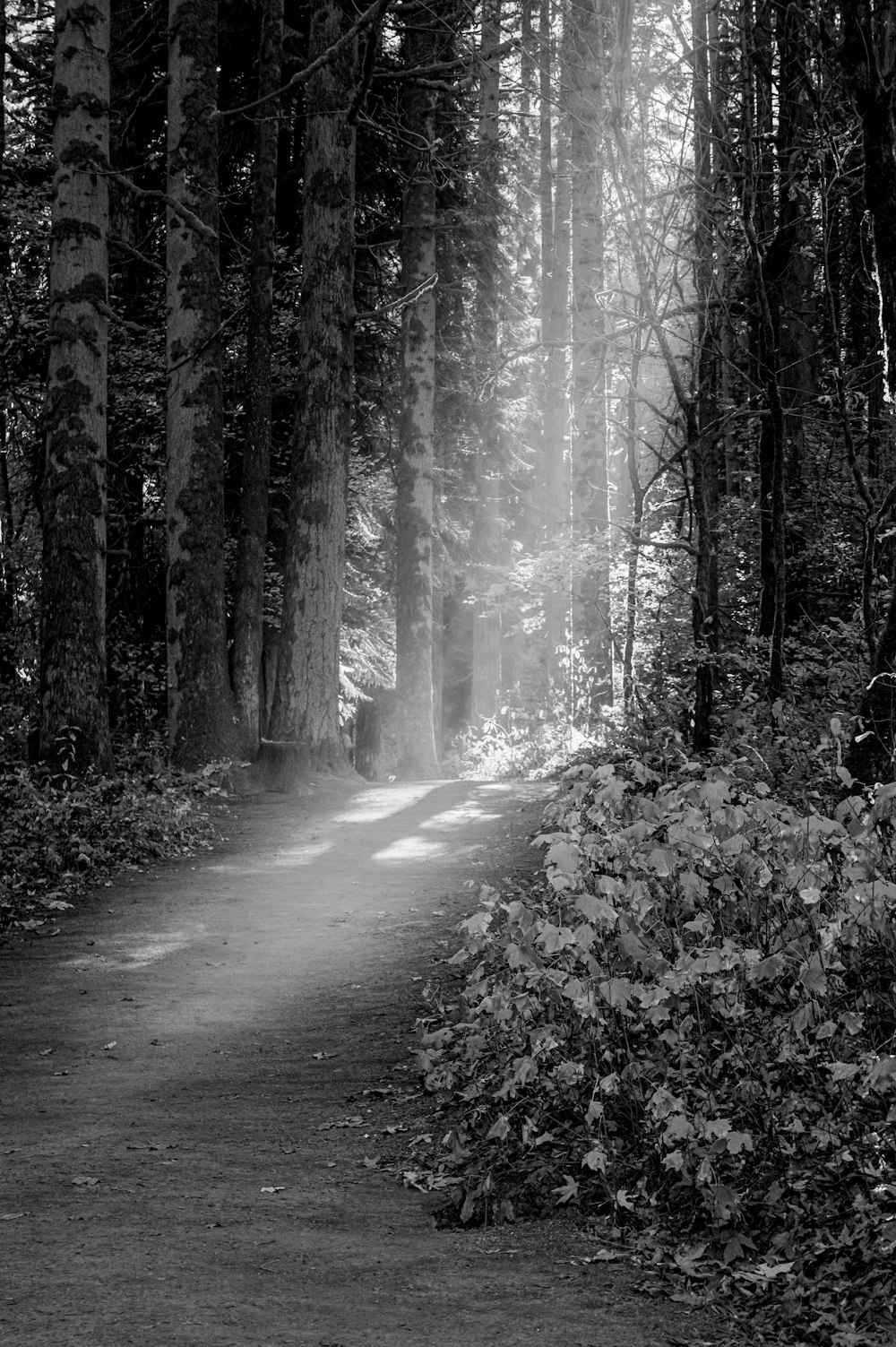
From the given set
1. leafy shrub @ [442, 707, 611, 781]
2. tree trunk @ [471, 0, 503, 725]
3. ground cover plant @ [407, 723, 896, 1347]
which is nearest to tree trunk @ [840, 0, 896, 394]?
ground cover plant @ [407, 723, 896, 1347]

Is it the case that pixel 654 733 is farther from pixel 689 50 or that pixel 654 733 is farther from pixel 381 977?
pixel 689 50

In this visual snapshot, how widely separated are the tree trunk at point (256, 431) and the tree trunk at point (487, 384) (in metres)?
3.06

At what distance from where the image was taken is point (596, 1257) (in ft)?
12.5

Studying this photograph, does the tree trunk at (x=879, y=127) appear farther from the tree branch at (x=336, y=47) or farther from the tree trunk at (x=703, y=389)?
the tree branch at (x=336, y=47)

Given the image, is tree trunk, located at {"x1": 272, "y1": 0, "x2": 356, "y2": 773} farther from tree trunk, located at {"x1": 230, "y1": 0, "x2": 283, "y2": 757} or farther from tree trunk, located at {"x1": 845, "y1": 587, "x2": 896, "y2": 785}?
tree trunk, located at {"x1": 845, "y1": 587, "x2": 896, "y2": 785}

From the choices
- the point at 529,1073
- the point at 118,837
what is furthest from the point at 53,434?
the point at 529,1073

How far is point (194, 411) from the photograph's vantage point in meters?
13.7

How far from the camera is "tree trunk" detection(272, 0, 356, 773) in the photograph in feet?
45.1

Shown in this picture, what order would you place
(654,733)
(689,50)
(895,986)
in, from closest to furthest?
(895,986)
(689,50)
(654,733)

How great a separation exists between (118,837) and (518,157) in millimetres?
14888

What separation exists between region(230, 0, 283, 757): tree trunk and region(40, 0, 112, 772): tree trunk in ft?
13.4

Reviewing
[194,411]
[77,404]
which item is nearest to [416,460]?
[194,411]

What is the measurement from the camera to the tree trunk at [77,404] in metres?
11.8

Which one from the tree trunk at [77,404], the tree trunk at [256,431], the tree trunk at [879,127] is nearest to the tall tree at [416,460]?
the tree trunk at [256,431]
